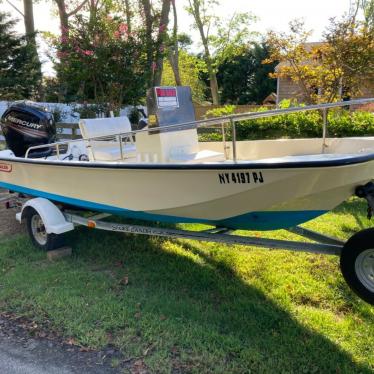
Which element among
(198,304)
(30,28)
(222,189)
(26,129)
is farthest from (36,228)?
(30,28)

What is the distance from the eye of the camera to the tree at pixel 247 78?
32.7 m

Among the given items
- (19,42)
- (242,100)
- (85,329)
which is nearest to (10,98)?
(19,42)

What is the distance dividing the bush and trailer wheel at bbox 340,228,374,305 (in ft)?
20.2

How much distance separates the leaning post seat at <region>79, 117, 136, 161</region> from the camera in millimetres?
4703

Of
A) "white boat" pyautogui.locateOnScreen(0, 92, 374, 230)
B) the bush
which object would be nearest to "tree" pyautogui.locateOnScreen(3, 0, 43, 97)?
the bush

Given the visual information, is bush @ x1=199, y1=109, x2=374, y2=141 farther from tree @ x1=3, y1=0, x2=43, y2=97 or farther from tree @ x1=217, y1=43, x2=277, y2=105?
tree @ x1=217, y1=43, x2=277, y2=105

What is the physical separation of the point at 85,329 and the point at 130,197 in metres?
1.29

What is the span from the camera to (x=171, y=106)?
446 cm

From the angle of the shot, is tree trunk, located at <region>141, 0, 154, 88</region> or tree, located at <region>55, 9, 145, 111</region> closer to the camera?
tree, located at <region>55, 9, 145, 111</region>

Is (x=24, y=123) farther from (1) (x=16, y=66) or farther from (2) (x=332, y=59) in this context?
(1) (x=16, y=66)

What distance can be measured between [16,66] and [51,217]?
16.3 m

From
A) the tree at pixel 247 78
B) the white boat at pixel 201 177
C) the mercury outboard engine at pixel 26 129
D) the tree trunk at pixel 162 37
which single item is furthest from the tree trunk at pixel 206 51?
the white boat at pixel 201 177

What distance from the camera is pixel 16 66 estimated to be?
18.4 meters

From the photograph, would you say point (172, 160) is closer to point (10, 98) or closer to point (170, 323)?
point (170, 323)
